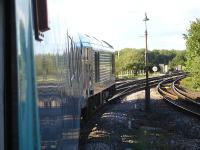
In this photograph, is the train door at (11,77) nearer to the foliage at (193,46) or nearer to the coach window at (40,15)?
the coach window at (40,15)

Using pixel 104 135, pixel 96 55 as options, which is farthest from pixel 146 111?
pixel 104 135

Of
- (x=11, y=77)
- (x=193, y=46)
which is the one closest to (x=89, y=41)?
(x=11, y=77)

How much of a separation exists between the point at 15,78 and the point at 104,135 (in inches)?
501

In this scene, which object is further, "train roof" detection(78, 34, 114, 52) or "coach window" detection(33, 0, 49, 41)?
"train roof" detection(78, 34, 114, 52)

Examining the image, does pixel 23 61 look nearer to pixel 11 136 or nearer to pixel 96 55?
pixel 11 136

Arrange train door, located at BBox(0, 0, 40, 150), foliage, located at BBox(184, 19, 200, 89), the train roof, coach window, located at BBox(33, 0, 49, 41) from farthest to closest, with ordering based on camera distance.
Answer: foliage, located at BBox(184, 19, 200, 89), the train roof, coach window, located at BBox(33, 0, 49, 41), train door, located at BBox(0, 0, 40, 150)

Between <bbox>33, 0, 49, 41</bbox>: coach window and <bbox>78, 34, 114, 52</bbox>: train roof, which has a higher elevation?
<bbox>78, 34, 114, 52</bbox>: train roof

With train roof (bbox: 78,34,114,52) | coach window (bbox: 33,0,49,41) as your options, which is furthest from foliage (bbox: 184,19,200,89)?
coach window (bbox: 33,0,49,41)

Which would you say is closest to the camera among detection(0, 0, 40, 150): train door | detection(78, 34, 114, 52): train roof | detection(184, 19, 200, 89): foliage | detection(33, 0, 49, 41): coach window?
detection(0, 0, 40, 150): train door

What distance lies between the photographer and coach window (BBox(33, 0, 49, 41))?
2.87 m

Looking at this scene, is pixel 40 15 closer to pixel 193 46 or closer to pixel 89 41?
pixel 89 41

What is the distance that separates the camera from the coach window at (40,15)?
287 cm

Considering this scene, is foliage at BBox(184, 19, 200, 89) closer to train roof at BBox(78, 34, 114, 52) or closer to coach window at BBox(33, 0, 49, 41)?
train roof at BBox(78, 34, 114, 52)

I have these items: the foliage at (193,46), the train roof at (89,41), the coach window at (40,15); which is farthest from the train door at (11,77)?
the foliage at (193,46)
